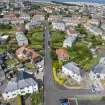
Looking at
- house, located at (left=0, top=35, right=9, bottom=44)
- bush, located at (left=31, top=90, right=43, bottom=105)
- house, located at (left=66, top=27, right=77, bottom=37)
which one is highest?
house, located at (left=66, top=27, right=77, bottom=37)

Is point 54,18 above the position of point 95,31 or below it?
above

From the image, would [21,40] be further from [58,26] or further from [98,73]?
[98,73]

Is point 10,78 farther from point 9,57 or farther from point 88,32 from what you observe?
point 88,32

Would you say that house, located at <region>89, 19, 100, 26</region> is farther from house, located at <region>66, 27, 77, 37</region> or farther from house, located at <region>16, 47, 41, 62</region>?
house, located at <region>16, 47, 41, 62</region>

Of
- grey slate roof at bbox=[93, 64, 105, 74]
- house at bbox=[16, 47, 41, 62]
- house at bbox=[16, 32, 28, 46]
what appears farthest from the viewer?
house at bbox=[16, 32, 28, 46]

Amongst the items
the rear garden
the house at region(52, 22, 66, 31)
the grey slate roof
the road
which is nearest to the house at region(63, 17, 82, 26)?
the house at region(52, 22, 66, 31)

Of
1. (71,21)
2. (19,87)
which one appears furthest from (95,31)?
(19,87)

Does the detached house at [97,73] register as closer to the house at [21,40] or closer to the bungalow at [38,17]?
the house at [21,40]

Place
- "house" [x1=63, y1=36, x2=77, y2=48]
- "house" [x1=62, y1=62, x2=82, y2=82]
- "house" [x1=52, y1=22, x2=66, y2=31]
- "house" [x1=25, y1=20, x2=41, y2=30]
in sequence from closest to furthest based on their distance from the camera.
→ 1. "house" [x1=62, y1=62, x2=82, y2=82]
2. "house" [x1=63, y1=36, x2=77, y2=48]
3. "house" [x1=52, y1=22, x2=66, y2=31]
4. "house" [x1=25, y1=20, x2=41, y2=30]

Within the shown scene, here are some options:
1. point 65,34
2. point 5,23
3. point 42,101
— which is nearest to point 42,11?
point 5,23
